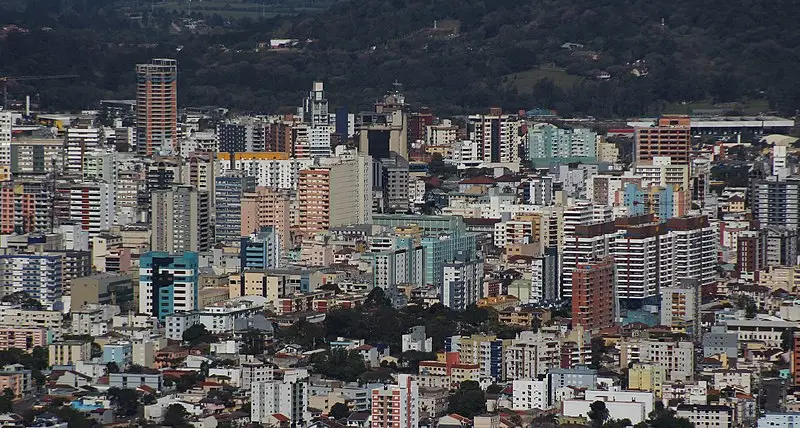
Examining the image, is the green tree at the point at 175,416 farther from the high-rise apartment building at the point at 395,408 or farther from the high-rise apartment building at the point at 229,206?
the high-rise apartment building at the point at 229,206

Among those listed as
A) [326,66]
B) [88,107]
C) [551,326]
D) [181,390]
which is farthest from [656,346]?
[326,66]

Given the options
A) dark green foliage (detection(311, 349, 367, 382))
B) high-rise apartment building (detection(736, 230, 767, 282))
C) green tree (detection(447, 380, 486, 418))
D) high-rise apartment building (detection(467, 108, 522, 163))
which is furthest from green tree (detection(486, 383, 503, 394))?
high-rise apartment building (detection(467, 108, 522, 163))

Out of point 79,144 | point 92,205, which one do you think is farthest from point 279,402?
point 79,144

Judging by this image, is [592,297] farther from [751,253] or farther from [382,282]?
[751,253]

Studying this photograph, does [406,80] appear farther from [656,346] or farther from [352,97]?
[656,346]

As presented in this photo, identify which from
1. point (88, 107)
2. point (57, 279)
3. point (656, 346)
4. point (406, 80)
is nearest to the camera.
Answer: point (656, 346)

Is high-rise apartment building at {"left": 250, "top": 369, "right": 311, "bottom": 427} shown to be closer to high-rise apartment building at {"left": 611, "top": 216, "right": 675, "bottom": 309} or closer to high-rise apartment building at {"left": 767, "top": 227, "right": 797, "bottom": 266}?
high-rise apartment building at {"left": 611, "top": 216, "right": 675, "bottom": 309}
